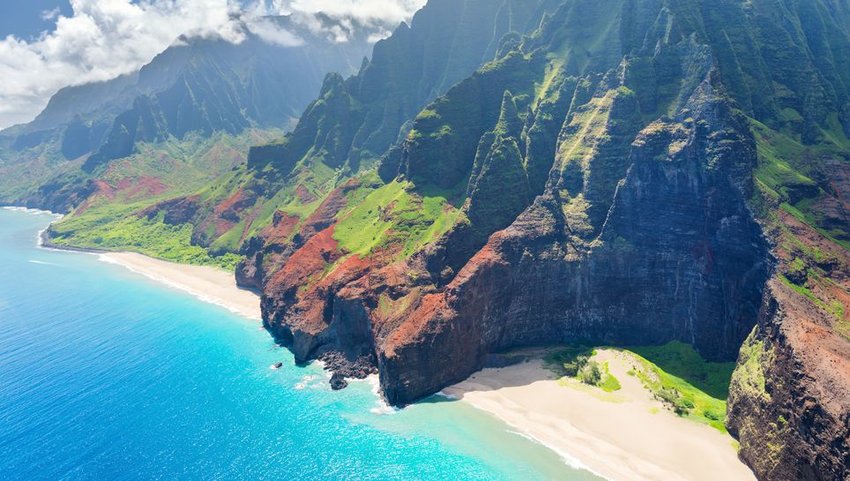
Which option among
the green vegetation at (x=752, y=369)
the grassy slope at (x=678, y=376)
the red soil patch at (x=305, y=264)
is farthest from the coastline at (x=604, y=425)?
the red soil patch at (x=305, y=264)

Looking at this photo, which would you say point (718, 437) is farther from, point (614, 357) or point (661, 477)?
point (614, 357)

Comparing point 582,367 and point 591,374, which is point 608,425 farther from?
point 582,367

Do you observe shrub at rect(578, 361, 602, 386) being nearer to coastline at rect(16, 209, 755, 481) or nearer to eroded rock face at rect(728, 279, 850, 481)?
coastline at rect(16, 209, 755, 481)

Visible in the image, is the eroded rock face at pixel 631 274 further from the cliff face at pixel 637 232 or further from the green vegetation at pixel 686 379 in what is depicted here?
the green vegetation at pixel 686 379

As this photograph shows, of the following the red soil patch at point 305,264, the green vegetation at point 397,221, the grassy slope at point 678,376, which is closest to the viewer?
the grassy slope at point 678,376

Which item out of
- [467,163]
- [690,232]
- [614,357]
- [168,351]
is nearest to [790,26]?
[690,232]
